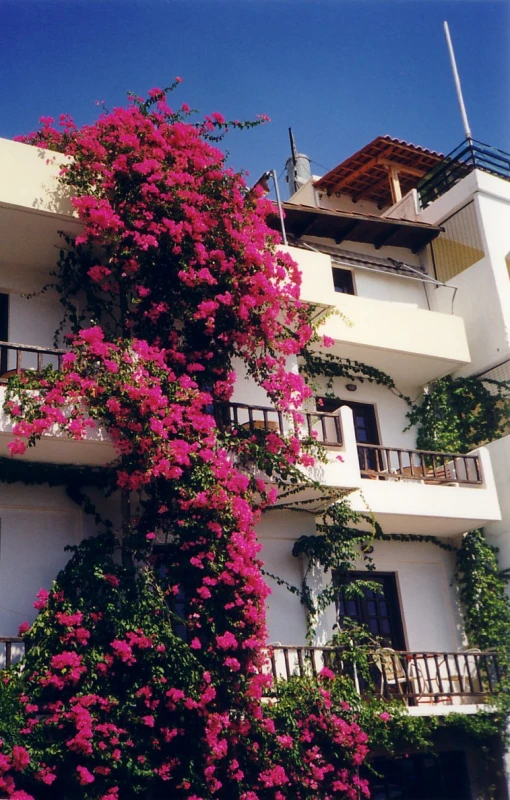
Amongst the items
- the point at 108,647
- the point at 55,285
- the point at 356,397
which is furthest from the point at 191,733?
the point at 356,397

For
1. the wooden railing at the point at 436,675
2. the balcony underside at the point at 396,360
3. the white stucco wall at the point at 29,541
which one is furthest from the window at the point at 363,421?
the white stucco wall at the point at 29,541

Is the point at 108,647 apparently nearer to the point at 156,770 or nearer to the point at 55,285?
the point at 156,770

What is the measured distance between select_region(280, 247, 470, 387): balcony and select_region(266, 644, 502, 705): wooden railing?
509cm

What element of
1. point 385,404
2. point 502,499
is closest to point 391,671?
point 502,499

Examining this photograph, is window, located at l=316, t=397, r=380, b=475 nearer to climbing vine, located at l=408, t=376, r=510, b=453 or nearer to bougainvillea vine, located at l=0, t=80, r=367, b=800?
climbing vine, located at l=408, t=376, r=510, b=453

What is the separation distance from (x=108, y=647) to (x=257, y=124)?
758 cm

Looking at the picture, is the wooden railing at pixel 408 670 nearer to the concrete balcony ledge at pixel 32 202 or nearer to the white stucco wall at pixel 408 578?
the white stucco wall at pixel 408 578

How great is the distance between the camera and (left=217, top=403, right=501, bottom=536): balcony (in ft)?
43.9

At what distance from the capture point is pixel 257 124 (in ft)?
44.9

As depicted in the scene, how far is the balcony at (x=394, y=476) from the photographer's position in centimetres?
1337

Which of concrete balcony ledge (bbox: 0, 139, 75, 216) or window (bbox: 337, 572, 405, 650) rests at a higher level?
concrete balcony ledge (bbox: 0, 139, 75, 216)

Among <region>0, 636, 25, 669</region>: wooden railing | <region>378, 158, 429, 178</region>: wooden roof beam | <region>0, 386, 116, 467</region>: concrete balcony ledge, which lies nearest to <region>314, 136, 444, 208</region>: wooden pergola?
<region>378, 158, 429, 178</region>: wooden roof beam

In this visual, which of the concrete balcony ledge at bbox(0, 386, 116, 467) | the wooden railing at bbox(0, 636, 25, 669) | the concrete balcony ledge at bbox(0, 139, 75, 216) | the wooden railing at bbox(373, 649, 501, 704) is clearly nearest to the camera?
the wooden railing at bbox(0, 636, 25, 669)

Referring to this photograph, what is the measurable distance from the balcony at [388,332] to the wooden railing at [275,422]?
2.03 metres
